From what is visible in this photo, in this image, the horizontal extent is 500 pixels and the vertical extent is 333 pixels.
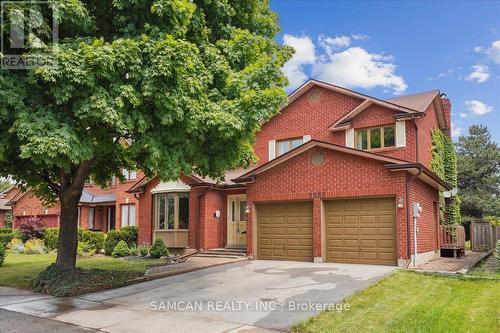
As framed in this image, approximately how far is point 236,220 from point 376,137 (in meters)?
7.89

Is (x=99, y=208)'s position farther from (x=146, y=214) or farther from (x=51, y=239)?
(x=146, y=214)

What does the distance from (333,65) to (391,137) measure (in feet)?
46.5

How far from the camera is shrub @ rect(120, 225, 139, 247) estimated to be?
22.8 meters

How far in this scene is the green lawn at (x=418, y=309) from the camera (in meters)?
7.23

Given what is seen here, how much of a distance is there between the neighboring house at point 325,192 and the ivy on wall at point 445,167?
37.0 inches

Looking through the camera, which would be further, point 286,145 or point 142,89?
point 286,145

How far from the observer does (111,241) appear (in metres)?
22.0

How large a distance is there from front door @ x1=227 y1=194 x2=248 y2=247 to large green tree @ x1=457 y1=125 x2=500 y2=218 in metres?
24.0

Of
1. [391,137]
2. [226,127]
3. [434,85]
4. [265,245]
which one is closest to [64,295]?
[226,127]

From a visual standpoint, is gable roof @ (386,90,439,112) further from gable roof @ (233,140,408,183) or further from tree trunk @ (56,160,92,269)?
tree trunk @ (56,160,92,269)

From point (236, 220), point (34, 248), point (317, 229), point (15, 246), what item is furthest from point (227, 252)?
point (15, 246)

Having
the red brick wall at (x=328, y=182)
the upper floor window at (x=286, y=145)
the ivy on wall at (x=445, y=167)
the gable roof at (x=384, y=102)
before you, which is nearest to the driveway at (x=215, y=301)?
the red brick wall at (x=328, y=182)

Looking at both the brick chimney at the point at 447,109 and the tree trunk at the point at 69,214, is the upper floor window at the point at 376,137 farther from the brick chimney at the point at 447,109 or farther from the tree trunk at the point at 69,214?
the tree trunk at the point at 69,214

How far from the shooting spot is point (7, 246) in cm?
2456
